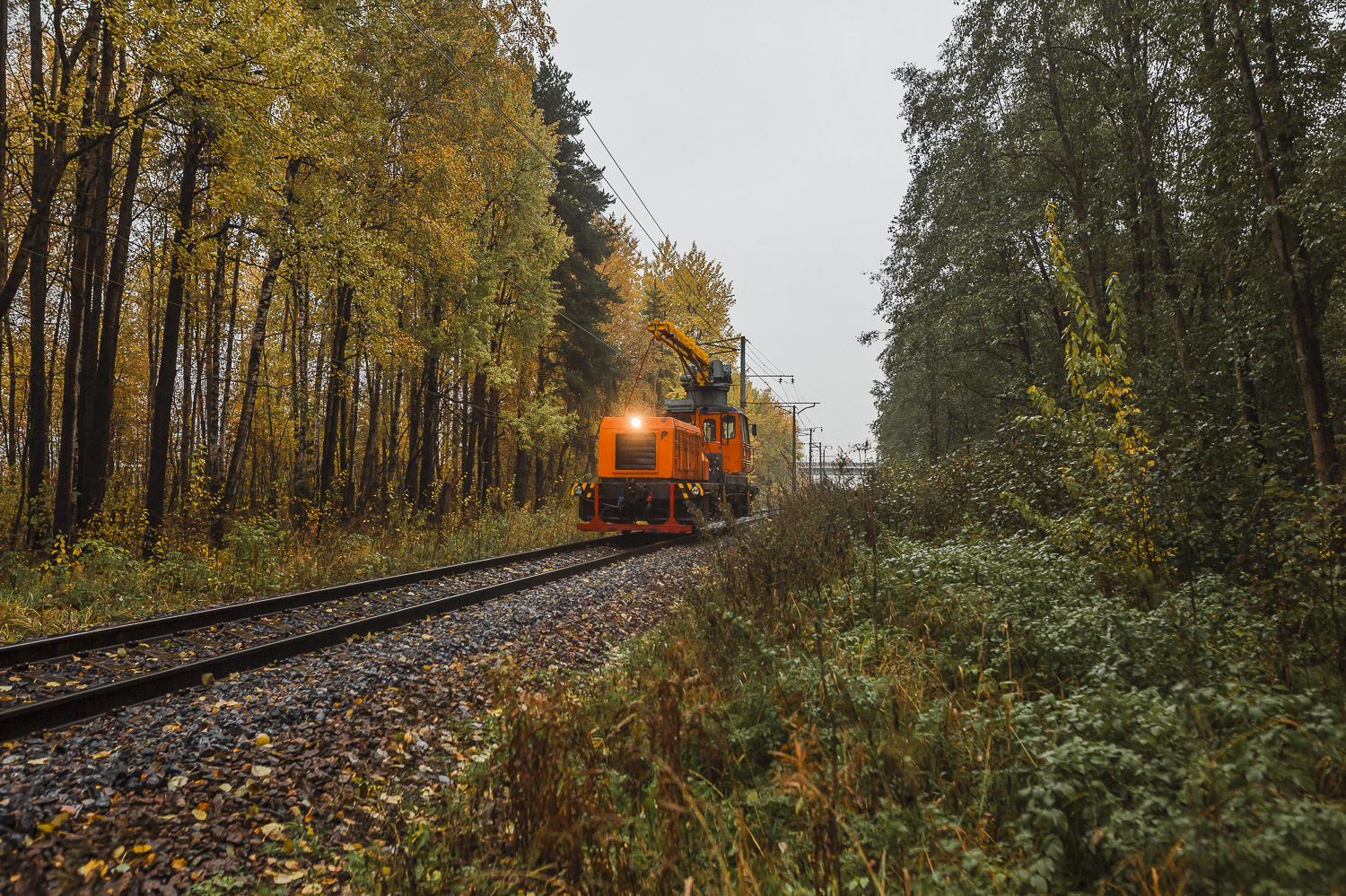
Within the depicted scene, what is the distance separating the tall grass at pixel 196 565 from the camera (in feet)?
21.7

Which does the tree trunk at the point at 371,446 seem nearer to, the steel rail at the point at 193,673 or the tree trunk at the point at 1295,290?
the steel rail at the point at 193,673

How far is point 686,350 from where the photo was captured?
15812 millimetres

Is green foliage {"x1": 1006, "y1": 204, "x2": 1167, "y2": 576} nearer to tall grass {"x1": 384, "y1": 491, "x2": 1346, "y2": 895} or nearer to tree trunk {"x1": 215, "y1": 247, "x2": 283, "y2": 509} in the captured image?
tall grass {"x1": 384, "y1": 491, "x2": 1346, "y2": 895}

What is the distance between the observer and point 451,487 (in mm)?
22484

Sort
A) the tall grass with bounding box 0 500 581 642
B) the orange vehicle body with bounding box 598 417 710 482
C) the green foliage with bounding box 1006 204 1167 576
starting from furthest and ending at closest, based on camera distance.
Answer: the orange vehicle body with bounding box 598 417 710 482 → the tall grass with bounding box 0 500 581 642 → the green foliage with bounding box 1006 204 1167 576

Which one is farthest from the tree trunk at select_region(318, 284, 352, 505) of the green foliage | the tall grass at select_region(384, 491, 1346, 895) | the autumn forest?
the green foliage

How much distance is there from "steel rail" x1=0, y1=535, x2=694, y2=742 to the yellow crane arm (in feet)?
27.8

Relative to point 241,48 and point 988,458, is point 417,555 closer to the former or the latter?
point 241,48

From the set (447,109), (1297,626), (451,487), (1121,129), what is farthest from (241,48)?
(451,487)

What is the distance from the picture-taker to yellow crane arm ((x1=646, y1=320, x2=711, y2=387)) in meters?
14.4

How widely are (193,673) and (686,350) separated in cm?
1271

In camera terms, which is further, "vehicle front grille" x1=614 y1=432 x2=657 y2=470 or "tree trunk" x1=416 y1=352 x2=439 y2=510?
"tree trunk" x1=416 y1=352 x2=439 y2=510

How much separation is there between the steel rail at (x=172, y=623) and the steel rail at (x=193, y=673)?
1.14 m

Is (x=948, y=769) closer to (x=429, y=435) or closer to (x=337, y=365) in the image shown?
(x=337, y=365)
